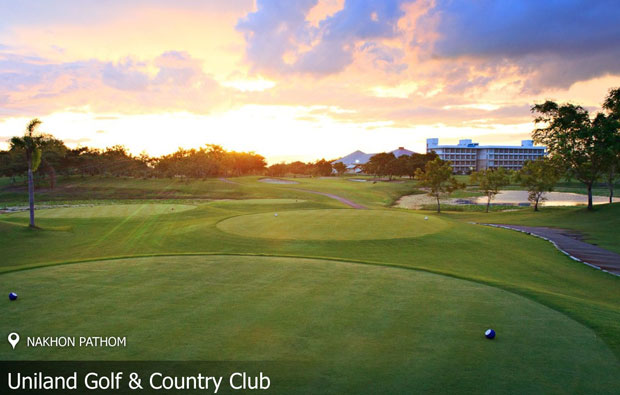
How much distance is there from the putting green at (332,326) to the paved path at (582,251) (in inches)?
462

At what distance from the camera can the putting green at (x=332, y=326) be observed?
5.18m

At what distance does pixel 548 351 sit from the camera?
591 cm

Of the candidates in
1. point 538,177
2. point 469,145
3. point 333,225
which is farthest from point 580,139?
point 469,145

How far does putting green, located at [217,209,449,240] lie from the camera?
63.0 feet

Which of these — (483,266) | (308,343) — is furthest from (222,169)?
(308,343)

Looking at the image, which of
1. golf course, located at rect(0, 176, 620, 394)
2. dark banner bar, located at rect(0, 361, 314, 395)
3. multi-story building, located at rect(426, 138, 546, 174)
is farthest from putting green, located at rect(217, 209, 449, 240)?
multi-story building, located at rect(426, 138, 546, 174)

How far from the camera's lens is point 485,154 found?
188 meters

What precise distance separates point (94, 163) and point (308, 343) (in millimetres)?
101937

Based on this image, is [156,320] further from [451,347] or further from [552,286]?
[552,286]

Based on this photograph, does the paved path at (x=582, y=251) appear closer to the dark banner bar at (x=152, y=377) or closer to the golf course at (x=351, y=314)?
the golf course at (x=351, y=314)

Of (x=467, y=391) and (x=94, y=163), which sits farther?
(x=94, y=163)

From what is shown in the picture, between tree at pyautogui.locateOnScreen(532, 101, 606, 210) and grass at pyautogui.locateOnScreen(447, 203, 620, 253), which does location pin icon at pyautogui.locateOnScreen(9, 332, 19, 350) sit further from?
tree at pyautogui.locateOnScreen(532, 101, 606, 210)

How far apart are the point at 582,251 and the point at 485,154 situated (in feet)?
608

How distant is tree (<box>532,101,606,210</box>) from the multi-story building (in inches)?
5990
